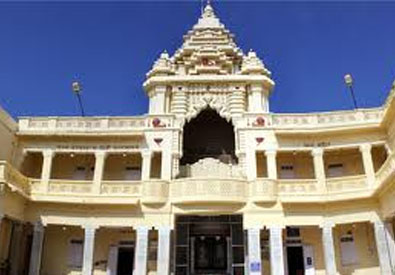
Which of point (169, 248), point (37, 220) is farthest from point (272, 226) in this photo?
point (37, 220)

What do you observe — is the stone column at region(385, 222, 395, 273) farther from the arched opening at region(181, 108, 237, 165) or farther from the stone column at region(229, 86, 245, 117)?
the stone column at region(229, 86, 245, 117)

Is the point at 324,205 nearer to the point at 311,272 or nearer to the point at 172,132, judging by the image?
the point at 311,272

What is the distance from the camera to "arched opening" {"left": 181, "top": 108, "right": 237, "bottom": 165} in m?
28.0

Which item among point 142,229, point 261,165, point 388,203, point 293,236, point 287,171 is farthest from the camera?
point 287,171

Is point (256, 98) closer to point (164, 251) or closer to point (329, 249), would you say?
point (329, 249)

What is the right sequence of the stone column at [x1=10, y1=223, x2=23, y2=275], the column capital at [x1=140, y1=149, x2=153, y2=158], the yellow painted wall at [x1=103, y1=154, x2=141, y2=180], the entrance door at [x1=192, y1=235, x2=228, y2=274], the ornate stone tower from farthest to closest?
1. the yellow painted wall at [x1=103, y1=154, x2=141, y2=180]
2. the ornate stone tower
3. the entrance door at [x1=192, y1=235, x2=228, y2=274]
4. the column capital at [x1=140, y1=149, x2=153, y2=158]
5. the stone column at [x1=10, y1=223, x2=23, y2=275]

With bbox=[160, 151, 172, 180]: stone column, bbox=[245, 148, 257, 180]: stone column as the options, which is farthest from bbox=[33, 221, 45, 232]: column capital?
bbox=[245, 148, 257, 180]: stone column

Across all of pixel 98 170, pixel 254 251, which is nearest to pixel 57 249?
pixel 98 170

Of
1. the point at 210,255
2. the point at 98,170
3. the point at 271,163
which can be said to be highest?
the point at 271,163

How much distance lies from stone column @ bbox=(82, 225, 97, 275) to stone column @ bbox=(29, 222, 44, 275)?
243cm

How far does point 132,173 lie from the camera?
89.6ft

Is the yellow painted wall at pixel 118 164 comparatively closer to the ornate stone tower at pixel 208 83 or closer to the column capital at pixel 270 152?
the ornate stone tower at pixel 208 83

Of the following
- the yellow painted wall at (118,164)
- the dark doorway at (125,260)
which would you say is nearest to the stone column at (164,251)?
the dark doorway at (125,260)

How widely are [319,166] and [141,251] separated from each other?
1109 cm
